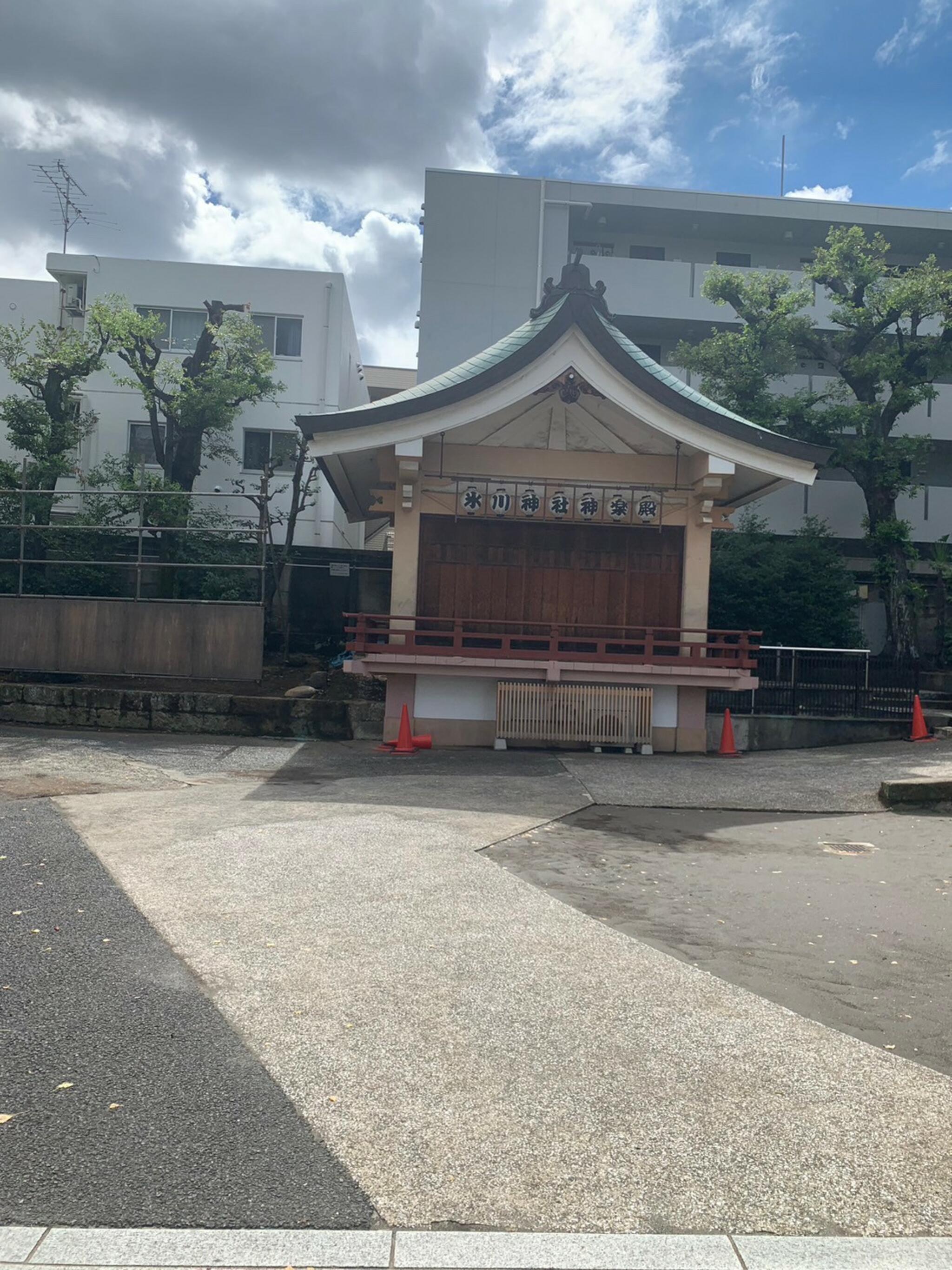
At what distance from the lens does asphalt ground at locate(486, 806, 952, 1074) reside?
16.1 ft

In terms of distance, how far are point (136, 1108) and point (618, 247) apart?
98.3ft

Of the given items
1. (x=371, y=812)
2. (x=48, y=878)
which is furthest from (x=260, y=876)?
(x=371, y=812)

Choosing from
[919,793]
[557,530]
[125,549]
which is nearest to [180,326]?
[125,549]

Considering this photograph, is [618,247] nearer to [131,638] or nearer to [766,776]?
[131,638]

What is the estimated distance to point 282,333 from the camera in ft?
85.8

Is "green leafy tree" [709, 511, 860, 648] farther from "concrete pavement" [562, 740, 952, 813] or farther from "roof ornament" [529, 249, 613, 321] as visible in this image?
"roof ornament" [529, 249, 613, 321]

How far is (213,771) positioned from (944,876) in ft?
26.4

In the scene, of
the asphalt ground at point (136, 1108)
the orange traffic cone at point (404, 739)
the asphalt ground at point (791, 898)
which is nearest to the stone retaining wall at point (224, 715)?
the orange traffic cone at point (404, 739)

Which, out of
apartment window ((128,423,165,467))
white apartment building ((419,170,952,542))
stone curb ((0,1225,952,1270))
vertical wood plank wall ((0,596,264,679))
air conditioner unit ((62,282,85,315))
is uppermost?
white apartment building ((419,170,952,542))

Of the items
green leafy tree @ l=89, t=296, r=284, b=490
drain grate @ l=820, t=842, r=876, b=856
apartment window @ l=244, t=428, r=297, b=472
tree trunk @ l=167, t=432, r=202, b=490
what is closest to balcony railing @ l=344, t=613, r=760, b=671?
drain grate @ l=820, t=842, r=876, b=856

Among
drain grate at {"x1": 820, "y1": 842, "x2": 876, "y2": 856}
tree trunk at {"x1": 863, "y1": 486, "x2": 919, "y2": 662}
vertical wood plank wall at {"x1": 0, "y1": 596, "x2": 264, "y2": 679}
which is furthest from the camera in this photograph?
tree trunk at {"x1": 863, "y1": 486, "x2": 919, "y2": 662}

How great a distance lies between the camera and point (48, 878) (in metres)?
6.48

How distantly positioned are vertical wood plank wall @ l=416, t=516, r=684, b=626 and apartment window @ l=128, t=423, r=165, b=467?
1260 cm

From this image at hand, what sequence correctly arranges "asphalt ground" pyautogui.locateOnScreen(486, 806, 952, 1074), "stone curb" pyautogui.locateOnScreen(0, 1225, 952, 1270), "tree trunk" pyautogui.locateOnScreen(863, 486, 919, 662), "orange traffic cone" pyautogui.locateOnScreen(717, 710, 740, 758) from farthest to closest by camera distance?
"tree trunk" pyautogui.locateOnScreen(863, 486, 919, 662), "orange traffic cone" pyautogui.locateOnScreen(717, 710, 740, 758), "asphalt ground" pyautogui.locateOnScreen(486, 806, 952, 1074), "stone curb" pyautogui.locateOnScreen(0, 1225, 952, 1270)
